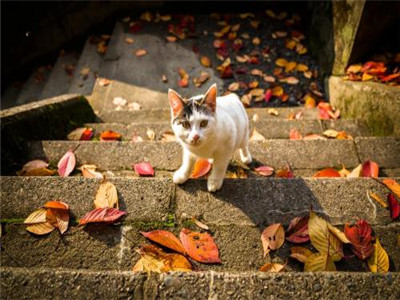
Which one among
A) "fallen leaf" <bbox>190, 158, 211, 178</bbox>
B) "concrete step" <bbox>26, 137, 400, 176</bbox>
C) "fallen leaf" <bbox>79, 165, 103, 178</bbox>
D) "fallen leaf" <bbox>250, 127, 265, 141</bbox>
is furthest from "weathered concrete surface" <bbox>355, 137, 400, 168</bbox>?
"fallen leaf" <bbox>79, 165, 103, 178</bbox>

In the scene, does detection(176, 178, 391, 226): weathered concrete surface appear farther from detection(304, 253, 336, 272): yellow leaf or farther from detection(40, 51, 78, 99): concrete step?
detection(40, 51, 78, 99): concrete step

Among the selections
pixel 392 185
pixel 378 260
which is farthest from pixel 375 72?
pixel 378 260

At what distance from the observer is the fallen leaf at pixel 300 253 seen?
5.37 feet

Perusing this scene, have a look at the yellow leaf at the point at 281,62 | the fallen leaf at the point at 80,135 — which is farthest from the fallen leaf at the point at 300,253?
the yellow leaf at the point at 281,62

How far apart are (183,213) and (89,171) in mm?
992

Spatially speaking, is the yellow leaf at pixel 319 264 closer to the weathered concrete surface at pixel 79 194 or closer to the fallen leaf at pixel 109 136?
the weathered concrete surface at pixel 79 194

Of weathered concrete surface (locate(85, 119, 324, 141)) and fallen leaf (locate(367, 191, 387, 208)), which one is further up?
fallen leaf (locate(367, 191, 387, 208))

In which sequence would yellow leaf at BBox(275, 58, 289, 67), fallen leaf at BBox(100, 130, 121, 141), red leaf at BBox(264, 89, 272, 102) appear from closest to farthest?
fallen leaf at BBox(100, 130, 121, 141) < red leaf at BBox(264, 89, 272, 102) < yellow leaf at BBox(275, 58, 289, 67)

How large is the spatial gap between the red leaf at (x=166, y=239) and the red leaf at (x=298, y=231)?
671mm

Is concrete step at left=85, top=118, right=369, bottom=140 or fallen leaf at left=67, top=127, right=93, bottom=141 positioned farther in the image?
concrete step at left=85, top=118, right=369, bottom=140

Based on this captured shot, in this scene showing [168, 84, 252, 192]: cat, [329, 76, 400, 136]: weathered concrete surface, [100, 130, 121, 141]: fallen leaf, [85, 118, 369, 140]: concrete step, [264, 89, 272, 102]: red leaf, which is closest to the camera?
[168, 84, 252, 192]: cat

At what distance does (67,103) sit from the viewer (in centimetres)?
331

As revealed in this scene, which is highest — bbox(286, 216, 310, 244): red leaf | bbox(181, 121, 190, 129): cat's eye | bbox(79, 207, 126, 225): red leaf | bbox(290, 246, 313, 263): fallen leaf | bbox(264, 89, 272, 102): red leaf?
bbox(181, 121, 190, 129): cat's eye

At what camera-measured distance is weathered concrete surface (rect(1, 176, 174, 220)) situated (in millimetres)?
1868
